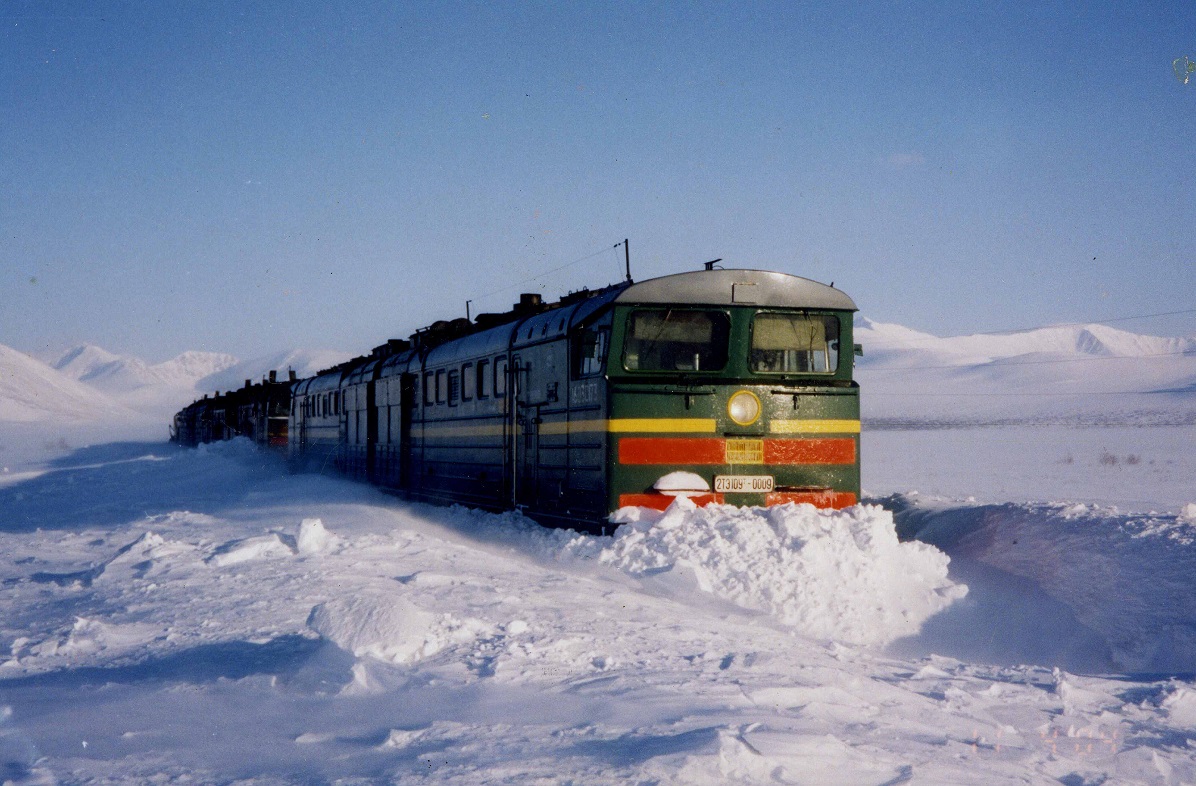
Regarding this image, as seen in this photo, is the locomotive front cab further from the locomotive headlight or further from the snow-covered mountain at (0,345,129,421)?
the snow-covered mountain at (0,345,129,421)

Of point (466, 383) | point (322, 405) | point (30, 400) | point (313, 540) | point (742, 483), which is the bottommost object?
point (313, 540)

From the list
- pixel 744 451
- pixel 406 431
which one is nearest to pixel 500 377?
pixel 744 451

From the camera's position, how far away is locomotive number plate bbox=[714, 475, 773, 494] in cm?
1026

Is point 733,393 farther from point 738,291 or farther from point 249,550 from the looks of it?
point 249,550

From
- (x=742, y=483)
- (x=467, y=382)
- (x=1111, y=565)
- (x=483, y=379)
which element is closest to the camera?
(x=1111, y=565)

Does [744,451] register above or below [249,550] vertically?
above

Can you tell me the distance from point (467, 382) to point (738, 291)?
5.26 metres

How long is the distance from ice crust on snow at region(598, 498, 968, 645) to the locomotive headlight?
1.24 metres

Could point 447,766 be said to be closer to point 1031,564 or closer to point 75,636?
point 75,636

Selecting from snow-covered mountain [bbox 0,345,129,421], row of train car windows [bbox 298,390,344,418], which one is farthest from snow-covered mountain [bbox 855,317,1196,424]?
snow-covered mountain [bbox 0,345,129,421]

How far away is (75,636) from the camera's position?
242 inches

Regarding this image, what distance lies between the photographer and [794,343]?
35.7 feet

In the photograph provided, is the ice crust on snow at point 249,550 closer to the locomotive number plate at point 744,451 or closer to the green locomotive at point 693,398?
the green locomotive at point 693,398

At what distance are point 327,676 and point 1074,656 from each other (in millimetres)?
6038
